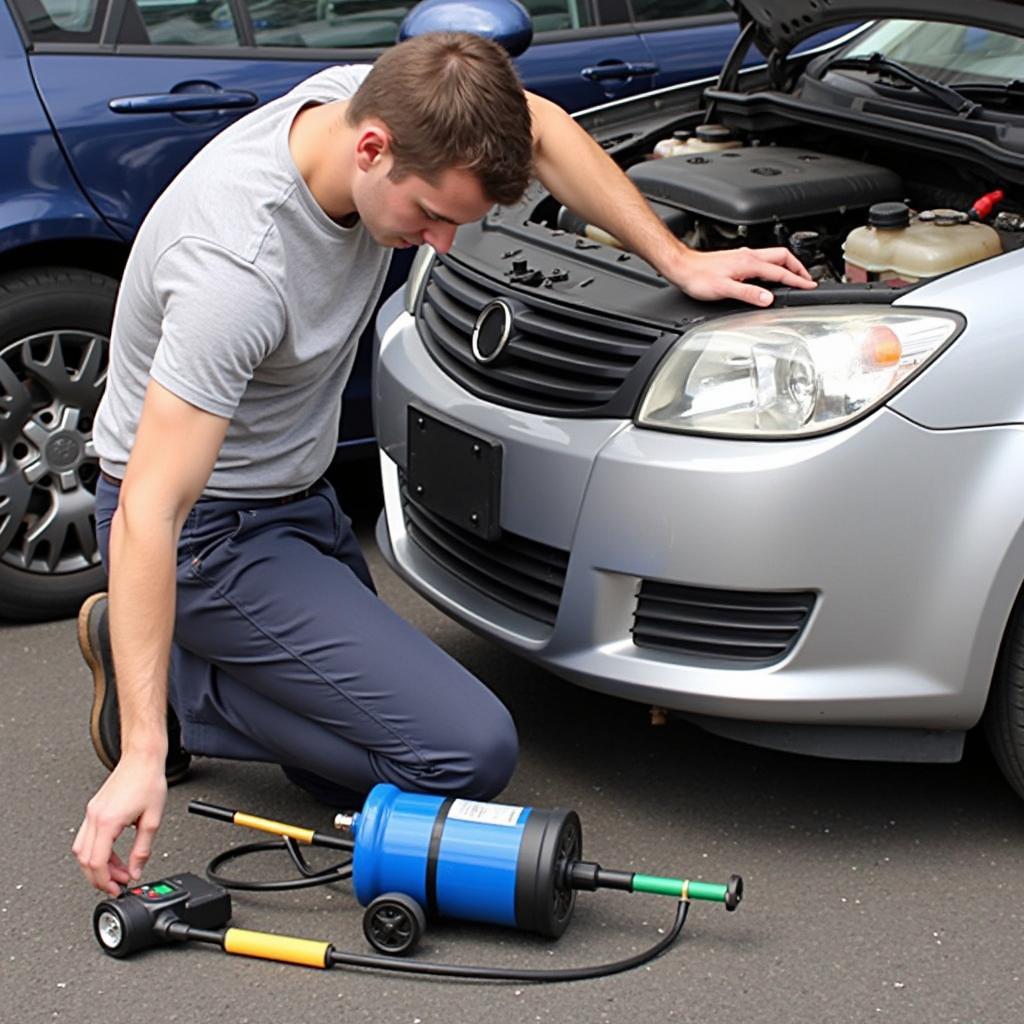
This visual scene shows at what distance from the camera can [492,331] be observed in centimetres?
330

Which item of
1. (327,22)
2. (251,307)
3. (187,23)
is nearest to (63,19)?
(187,23)

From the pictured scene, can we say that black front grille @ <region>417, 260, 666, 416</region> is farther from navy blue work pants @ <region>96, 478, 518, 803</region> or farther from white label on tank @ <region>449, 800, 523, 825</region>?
white label on tank @ <region>449, 800, 523, 825</region>

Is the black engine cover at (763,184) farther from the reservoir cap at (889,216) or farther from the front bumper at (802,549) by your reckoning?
the front bumper at (802,549)

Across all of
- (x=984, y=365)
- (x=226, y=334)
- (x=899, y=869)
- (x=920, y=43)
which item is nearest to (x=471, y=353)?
(x=226, y=334)

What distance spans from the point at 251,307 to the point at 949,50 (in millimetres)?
1963

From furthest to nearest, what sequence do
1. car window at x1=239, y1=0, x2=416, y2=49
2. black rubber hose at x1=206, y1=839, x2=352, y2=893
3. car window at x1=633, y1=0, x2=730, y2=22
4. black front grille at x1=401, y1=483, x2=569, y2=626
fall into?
car window at x1=633, y1=0, x2=730, y2=22
car window at x1=239, y1=0, x2=416, y2=49
black front grille at x1=401, y1=483, x2=569, y2=626
black rubber hose at x1=206, y1=839, x2=352, y2=893

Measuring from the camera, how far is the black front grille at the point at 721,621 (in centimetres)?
294

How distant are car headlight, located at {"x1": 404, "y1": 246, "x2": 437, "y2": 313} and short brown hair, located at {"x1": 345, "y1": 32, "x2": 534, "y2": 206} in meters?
0.97

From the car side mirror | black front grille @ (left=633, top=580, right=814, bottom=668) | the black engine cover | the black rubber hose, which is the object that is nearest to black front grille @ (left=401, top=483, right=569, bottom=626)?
black front grille @ (left=633, top=580, right=814, bottom=668)

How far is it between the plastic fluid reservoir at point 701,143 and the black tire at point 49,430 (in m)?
1.27

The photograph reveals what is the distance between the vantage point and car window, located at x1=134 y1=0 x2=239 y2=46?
4.19m

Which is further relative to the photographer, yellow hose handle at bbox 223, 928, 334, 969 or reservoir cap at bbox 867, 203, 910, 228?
reservoir cap at bbox 867, 203, 910, 228

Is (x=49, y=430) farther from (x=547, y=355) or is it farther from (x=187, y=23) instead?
(x=547, y=355)

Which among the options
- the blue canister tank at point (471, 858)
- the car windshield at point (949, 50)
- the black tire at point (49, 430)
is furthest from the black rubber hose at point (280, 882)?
the car windshield at point (949, 50)
